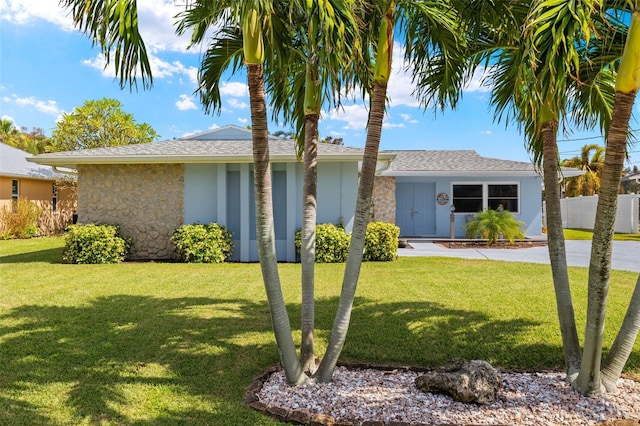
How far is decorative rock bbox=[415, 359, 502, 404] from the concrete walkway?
343 inches

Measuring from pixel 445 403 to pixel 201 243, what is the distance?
9167 mm

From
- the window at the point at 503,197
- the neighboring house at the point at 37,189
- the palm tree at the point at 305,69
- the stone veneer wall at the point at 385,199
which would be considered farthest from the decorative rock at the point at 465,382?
the neighboring house at the point at 37,189

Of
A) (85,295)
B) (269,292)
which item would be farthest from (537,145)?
(85,295)

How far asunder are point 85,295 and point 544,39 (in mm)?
8426

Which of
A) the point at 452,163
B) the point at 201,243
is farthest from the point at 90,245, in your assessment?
the point at 452,163

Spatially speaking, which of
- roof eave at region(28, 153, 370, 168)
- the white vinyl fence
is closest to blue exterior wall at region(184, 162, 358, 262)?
roof eave at region(28, 153, 370, 168)

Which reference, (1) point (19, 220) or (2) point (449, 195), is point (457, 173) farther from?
(1) point (19, 220)

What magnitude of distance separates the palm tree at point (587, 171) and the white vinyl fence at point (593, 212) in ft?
10.7

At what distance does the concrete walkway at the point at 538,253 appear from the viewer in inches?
458

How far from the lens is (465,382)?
3.92 meters

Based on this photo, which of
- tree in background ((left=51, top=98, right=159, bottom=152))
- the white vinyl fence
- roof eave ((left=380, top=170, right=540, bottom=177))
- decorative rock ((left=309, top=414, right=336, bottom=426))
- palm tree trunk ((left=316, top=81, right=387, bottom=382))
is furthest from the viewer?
tree in background ((left=51, top=98, right=159, bottom=152))

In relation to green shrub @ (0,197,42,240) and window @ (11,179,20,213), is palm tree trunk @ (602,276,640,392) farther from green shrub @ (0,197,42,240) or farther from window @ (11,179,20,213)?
window @ (11,179,20,213)

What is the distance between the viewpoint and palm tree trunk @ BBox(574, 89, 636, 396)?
3445 mm

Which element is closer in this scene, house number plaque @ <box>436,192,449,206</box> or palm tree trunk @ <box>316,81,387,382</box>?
palm tree trunk @ <box>316,81,387,382</box>
